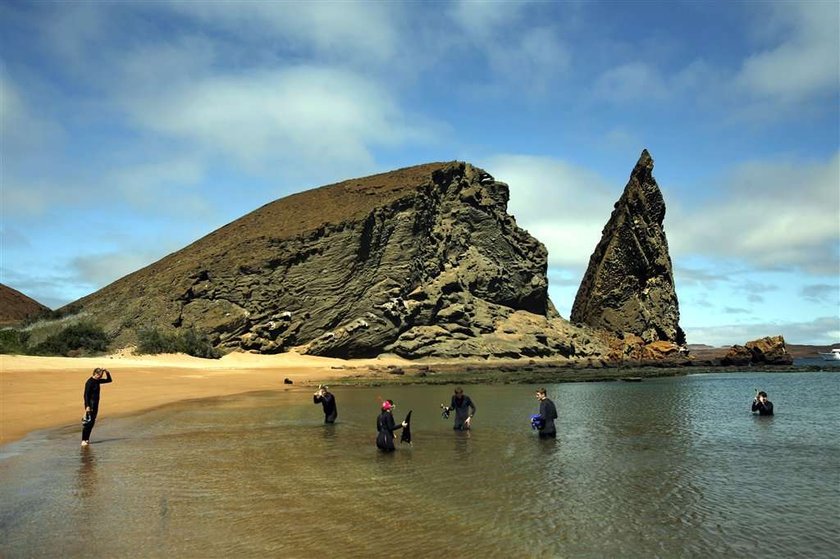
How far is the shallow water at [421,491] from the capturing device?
8203 mm

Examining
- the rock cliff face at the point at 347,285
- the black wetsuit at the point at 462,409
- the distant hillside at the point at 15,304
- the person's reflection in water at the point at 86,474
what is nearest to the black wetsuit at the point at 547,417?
the black wetsuit at the point at 462,409

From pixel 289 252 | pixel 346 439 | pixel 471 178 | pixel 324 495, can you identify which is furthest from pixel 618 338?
pixel 324 495

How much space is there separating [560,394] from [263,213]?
55.1 meters

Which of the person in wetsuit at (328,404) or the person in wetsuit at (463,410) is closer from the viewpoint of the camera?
the person in wetsuit at (463,410)

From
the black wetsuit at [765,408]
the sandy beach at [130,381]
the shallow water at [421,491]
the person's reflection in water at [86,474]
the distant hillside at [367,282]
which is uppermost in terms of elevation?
the distant hillside at [367,282]

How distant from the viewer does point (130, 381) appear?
34.1 m

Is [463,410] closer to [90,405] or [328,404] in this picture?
[328,404]

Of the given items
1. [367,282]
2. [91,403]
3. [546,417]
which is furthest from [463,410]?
[367,282]

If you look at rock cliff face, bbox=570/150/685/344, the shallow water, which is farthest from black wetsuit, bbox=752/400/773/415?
rock cliff face, bbox=570/150/685/344

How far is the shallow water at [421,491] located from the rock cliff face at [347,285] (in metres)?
41.4

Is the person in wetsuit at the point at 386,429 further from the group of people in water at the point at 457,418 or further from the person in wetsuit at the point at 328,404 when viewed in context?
the person in wetsuit at the point at 328,404

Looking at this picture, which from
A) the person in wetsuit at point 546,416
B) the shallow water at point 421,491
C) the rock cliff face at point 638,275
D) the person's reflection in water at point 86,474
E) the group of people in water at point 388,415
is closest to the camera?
the shallow water at point 421,491

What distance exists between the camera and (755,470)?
13867mm

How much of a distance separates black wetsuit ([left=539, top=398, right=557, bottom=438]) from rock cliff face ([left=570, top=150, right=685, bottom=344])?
313ft
